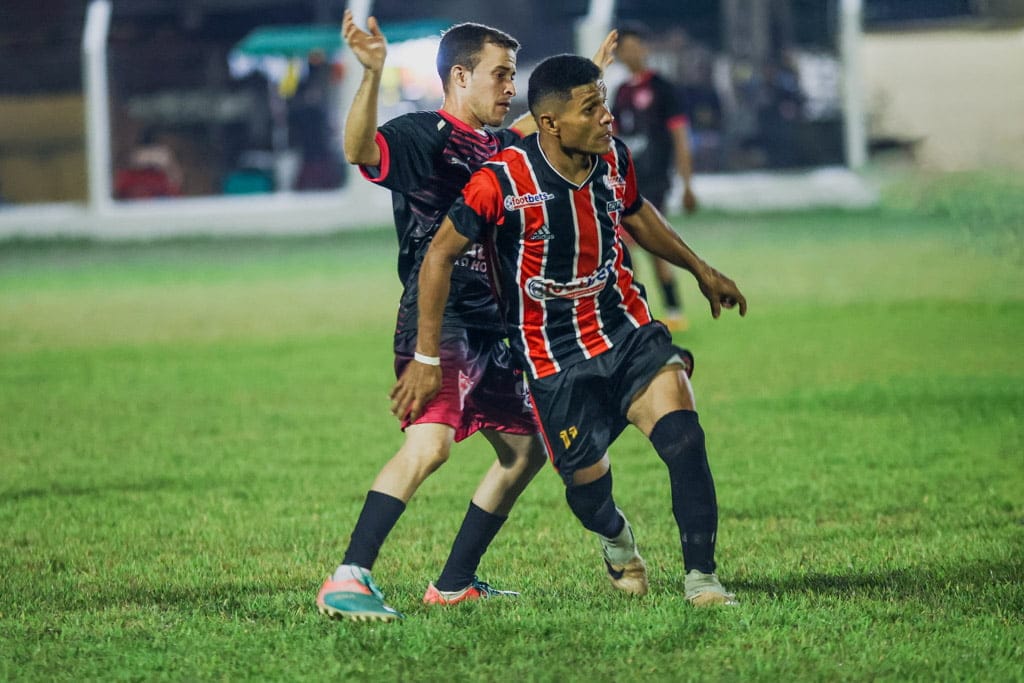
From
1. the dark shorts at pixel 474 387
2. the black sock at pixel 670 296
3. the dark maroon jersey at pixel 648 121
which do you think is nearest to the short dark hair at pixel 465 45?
the dark shorts at pixel 474 387

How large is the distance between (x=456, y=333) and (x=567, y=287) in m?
0.38

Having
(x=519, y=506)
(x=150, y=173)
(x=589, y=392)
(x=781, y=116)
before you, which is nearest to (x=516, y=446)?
(x=589, y=392)

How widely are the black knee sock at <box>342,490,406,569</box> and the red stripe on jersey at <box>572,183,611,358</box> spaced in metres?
0.74

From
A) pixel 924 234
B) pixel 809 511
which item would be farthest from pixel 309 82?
pixel 809 511

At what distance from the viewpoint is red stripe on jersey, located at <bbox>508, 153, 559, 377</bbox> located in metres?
4.66

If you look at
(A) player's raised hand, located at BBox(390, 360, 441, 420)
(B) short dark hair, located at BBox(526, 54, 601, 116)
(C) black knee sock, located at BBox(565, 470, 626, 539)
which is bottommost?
(C) black knee sock, located at BBox(565, 470, 626, 539)

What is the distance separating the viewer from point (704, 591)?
4641 mm

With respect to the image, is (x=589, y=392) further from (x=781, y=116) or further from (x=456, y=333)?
(x=781, y=116)

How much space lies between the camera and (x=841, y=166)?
24.3 metres

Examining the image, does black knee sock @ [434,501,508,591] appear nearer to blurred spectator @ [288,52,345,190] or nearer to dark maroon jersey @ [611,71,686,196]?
dark maroon jersey @ [611,71,686,196]

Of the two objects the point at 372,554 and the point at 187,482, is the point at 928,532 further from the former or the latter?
the point at 187,482

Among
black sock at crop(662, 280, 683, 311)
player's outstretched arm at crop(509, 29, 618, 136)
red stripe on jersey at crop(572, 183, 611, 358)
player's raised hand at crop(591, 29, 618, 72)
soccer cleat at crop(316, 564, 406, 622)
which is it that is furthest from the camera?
black sock at crop(662, 280, 683, 311)

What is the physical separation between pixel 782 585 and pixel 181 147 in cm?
2209

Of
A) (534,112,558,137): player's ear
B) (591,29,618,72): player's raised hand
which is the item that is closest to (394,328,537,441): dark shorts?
(534,112,558,137): player's ear
